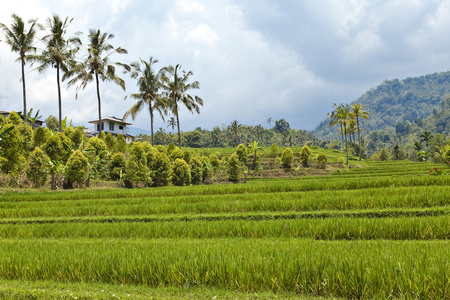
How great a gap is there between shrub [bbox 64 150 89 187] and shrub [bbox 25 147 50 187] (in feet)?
4.30

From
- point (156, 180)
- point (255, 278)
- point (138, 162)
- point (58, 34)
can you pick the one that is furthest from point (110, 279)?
point (58, 34)

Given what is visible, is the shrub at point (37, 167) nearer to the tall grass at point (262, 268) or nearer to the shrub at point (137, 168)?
the shrub at point (137, 168)

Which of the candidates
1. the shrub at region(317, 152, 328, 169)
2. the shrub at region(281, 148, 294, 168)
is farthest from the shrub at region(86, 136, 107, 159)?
the shrub at region(317, 152, 328, 169)

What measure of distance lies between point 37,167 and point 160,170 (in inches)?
356

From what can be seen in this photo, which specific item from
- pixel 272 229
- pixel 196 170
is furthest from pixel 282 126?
pixel 272 229

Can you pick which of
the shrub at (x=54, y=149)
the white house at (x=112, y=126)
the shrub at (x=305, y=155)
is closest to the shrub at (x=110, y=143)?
the shrub at (x=54, y=149)

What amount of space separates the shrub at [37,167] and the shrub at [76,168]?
131 cm

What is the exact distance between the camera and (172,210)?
34.8ft

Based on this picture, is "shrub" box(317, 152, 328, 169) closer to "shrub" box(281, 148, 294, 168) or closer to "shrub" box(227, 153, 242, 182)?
"shrub" box(281, 148, 294, 168)

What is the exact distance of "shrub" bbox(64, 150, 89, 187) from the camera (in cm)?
1920

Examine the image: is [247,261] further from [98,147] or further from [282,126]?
[282,126]

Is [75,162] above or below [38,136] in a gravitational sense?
below

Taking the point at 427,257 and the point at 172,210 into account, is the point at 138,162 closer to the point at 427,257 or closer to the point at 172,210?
the point at 172,210

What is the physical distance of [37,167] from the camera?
60.7ft
